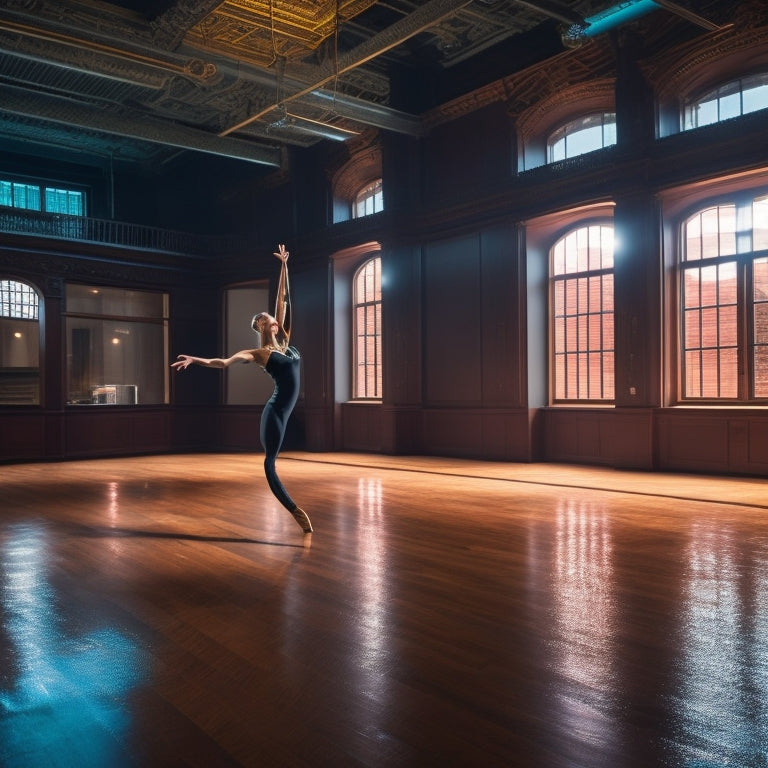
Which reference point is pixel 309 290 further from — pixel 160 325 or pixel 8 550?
pixel 8 550

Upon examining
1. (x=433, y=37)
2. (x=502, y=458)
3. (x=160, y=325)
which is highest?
(x=433, y=37)

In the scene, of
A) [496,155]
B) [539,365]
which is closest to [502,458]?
[539,365]

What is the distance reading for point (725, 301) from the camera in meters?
8.73

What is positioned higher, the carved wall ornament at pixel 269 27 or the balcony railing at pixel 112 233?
the carved wall ornament at pixel 269 27

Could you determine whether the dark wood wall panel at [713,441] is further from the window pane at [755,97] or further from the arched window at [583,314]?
the window pane at [755,97]

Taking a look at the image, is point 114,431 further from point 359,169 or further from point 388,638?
point 388,638

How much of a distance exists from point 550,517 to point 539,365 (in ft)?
16.5

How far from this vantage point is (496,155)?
34.6ft

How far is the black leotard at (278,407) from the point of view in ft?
16.2

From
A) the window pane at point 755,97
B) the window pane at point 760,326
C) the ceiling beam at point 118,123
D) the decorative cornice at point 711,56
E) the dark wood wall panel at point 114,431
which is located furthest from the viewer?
the dark wood wall panel at point 114,431

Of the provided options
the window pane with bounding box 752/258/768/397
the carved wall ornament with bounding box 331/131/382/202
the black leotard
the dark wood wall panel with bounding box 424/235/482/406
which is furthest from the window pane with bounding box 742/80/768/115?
the black leotard

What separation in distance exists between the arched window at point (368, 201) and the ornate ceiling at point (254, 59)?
3.40ft

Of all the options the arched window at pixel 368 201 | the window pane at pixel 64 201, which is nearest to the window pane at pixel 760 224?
the arched window at pixel 368 201

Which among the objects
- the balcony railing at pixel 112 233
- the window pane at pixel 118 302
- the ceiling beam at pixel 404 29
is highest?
the ceiling beam at pixel 404 29
